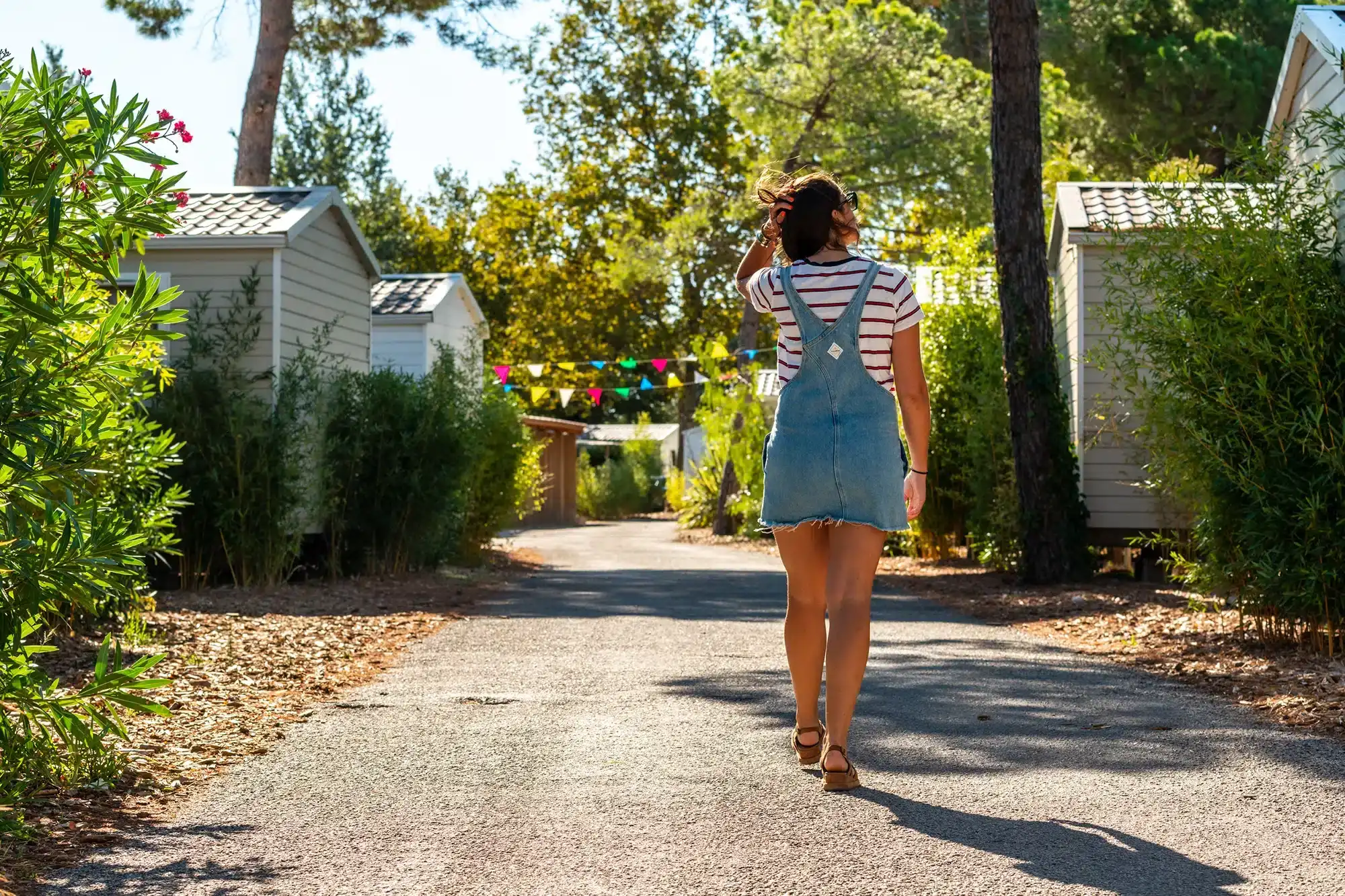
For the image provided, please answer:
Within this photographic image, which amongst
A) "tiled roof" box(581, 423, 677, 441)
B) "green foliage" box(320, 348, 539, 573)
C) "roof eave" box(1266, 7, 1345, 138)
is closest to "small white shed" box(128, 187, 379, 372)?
"green foliage" box(320, 348, 539, 573)

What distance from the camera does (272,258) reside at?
13625 mm

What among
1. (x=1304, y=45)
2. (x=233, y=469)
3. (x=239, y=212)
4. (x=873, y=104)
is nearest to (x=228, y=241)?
(x=239, y=212)

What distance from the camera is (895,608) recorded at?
11016 millimetres

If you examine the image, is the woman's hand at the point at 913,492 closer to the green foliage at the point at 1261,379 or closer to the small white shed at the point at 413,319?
the green foliage at the point at 1261,379

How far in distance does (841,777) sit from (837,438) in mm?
1041

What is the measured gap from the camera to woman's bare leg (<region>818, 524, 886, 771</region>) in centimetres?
432

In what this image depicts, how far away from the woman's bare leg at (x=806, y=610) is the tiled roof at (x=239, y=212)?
9833 millimetres

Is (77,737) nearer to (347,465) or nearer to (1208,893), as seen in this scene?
(1208,893)

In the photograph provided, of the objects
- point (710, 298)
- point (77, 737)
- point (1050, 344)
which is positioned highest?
point (710, 298)

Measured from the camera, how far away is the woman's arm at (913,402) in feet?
14.3

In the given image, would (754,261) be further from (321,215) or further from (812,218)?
(321,215)

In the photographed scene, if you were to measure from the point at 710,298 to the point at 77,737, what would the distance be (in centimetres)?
3171

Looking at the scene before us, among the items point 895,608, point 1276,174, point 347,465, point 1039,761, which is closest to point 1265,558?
point 1276,174

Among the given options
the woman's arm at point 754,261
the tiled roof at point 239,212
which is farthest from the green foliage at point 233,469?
the woman's arm at point 754,261
